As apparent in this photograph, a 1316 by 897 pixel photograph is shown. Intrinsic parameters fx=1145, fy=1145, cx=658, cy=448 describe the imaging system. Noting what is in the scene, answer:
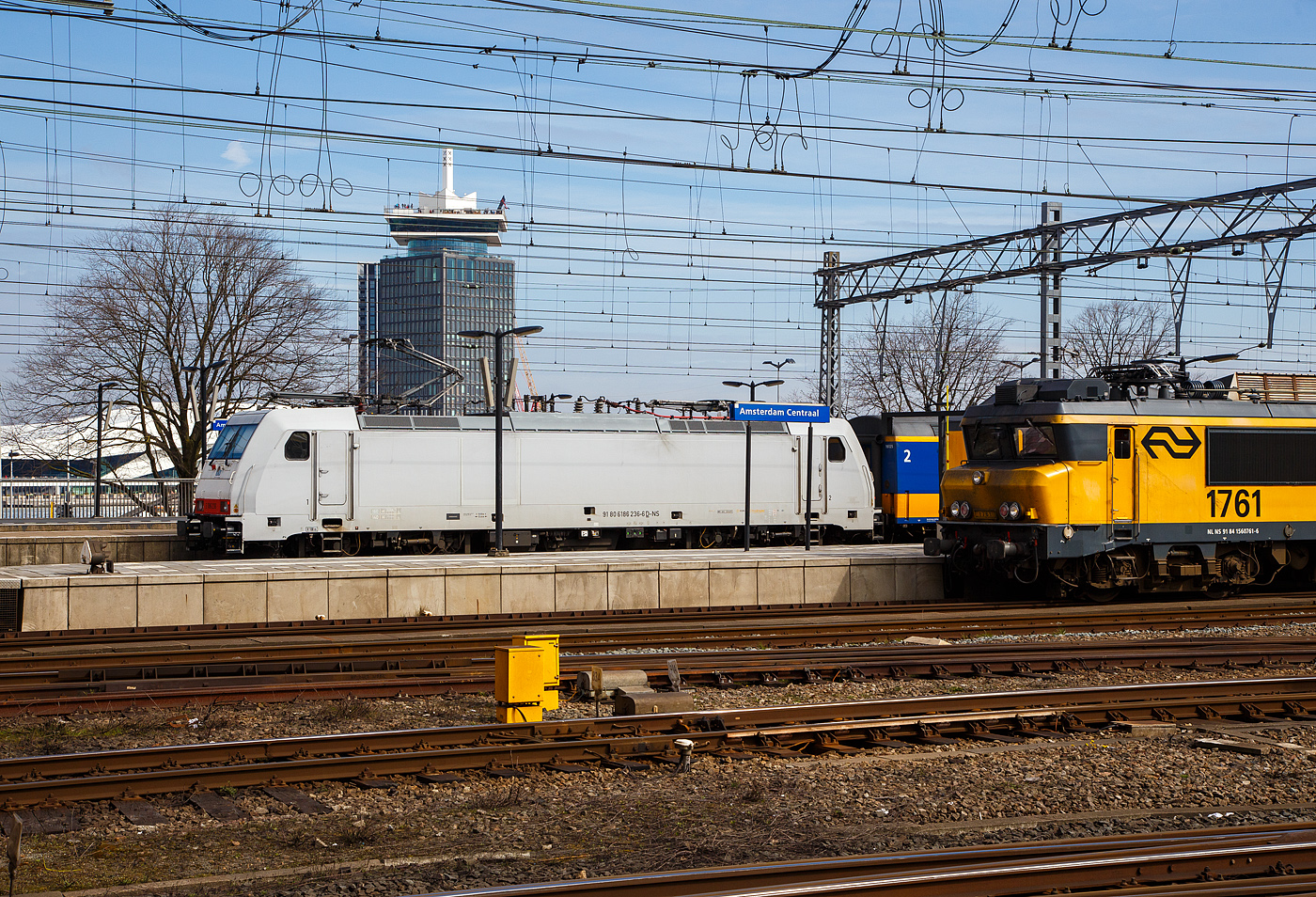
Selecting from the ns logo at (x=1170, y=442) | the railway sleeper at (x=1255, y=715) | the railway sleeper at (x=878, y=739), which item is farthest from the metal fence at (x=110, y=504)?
the railway sleeper at (x=1255, y=715)

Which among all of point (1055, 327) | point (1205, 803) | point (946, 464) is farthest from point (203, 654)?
point (1055, 327)

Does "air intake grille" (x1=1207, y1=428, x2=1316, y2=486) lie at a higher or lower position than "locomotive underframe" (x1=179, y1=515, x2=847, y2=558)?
higher

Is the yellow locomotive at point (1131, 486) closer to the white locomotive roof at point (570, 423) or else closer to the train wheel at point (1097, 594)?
the train wheel at point (1097, 594)

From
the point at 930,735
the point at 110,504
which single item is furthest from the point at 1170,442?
the point at 110,504

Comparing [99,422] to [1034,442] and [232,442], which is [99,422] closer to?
[232,442]

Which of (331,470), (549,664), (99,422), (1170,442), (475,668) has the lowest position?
(475,668)

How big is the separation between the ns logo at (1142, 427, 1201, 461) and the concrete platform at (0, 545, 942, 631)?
473 centimetres

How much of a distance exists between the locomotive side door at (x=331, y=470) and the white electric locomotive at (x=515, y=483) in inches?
1.1

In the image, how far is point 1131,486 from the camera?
1856cm

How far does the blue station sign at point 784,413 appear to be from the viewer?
28359 mm

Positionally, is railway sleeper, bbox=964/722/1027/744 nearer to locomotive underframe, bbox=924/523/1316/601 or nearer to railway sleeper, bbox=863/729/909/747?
railway sleeper, bbox=863/729/909/747

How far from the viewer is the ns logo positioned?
18688mm

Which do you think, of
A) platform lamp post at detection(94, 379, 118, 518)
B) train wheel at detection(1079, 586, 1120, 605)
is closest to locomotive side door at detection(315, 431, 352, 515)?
train wheel at detection(1079, 586, 1120, 605)

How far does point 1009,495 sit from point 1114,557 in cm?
222
